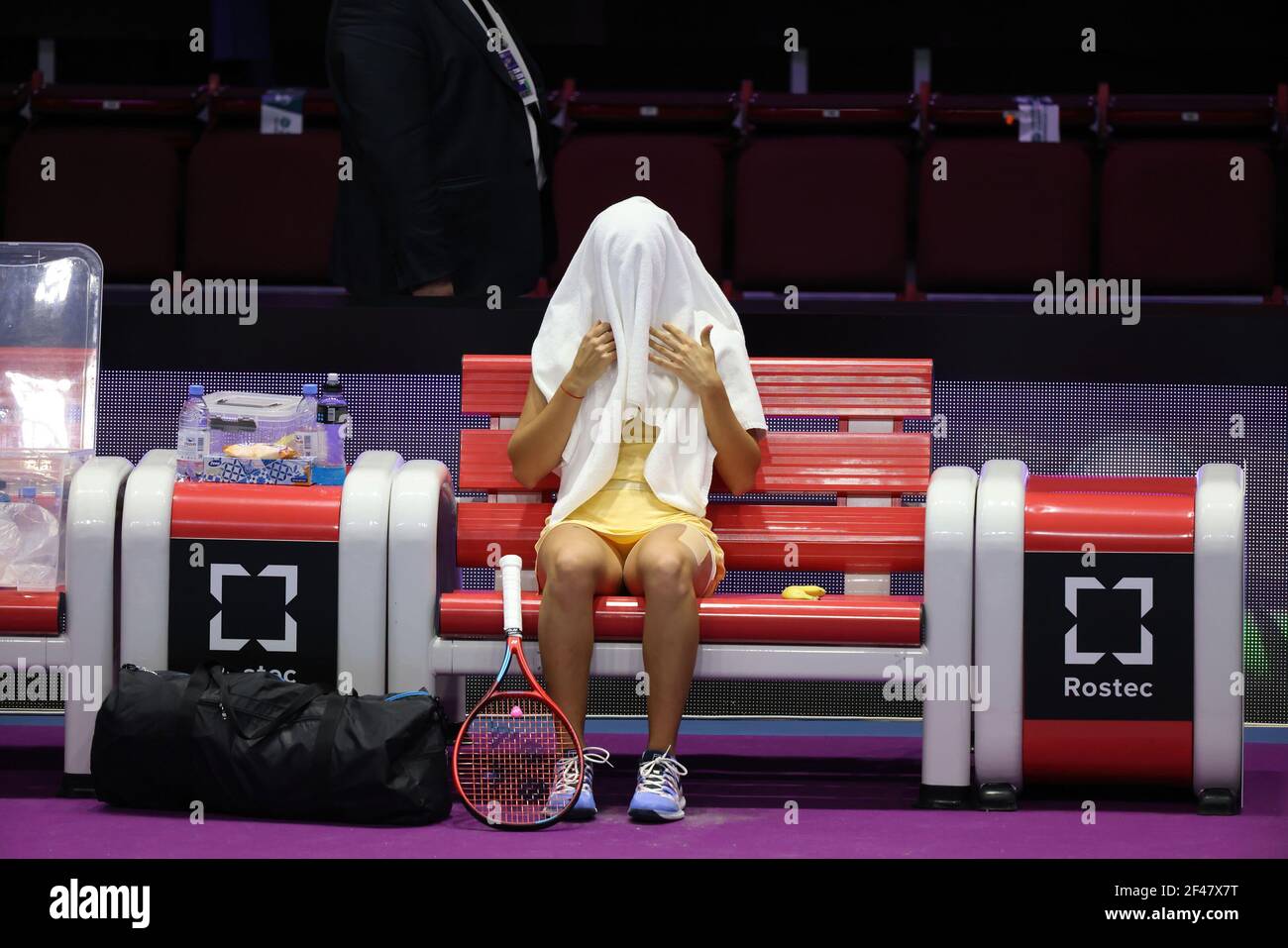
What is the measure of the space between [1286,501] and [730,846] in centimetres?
199

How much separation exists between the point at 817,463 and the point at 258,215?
2349mm

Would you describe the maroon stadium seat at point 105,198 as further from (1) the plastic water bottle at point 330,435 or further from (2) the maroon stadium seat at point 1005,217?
(2) the maroon stadium seat at point 1005,217

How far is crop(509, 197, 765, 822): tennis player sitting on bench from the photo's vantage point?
11.3 ft

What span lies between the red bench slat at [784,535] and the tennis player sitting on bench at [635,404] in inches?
4.9

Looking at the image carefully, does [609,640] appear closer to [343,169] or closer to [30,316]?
[30,316]

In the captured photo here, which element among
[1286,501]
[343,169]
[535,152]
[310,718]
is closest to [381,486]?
[310,718]

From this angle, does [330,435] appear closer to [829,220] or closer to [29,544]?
A: [29,544]

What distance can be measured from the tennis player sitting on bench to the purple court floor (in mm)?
388

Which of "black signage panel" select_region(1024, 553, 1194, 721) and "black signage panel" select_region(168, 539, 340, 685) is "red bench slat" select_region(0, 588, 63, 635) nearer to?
"black signage panel" select_region(168, 539, 340, 685)

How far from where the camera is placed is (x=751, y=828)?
120 inches

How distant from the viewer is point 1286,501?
13.6ft

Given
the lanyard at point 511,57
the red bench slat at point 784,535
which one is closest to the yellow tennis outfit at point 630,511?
the red bench slat at point 784,535

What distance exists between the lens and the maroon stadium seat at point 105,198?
5281mm

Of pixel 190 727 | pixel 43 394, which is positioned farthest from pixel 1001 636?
pixel 43 394
